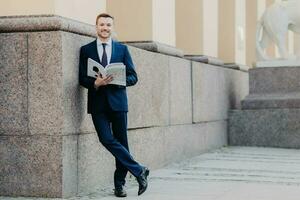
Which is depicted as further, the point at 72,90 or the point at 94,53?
the point at 72,90

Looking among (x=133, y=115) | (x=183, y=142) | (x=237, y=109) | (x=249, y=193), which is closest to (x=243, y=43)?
(x=237, y=109)

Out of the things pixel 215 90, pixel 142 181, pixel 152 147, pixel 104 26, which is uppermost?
pixel 104 26

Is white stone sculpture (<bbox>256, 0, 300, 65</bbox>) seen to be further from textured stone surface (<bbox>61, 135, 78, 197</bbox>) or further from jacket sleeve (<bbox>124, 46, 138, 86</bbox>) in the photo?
textured stone surface (<bbox>61, 135, 78, 197</bbox>)

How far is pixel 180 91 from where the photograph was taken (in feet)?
40.3

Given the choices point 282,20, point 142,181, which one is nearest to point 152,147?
point 142,181

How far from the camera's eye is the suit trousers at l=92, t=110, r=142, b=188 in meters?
7.55

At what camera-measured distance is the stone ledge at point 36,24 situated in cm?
766

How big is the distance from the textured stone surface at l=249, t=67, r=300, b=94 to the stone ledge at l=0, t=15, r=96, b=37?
8698 millimetres

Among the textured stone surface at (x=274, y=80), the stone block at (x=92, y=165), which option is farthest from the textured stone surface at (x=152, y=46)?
the textured stone surface at (x=274, y=80)

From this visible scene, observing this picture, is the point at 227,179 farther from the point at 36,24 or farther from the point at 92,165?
the point at 36,24

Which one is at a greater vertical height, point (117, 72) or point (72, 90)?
point (117, 72)

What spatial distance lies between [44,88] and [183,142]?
5058 mm

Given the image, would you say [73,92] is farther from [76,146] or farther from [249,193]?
[249,193]

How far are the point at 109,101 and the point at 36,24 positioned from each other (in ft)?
3.79
